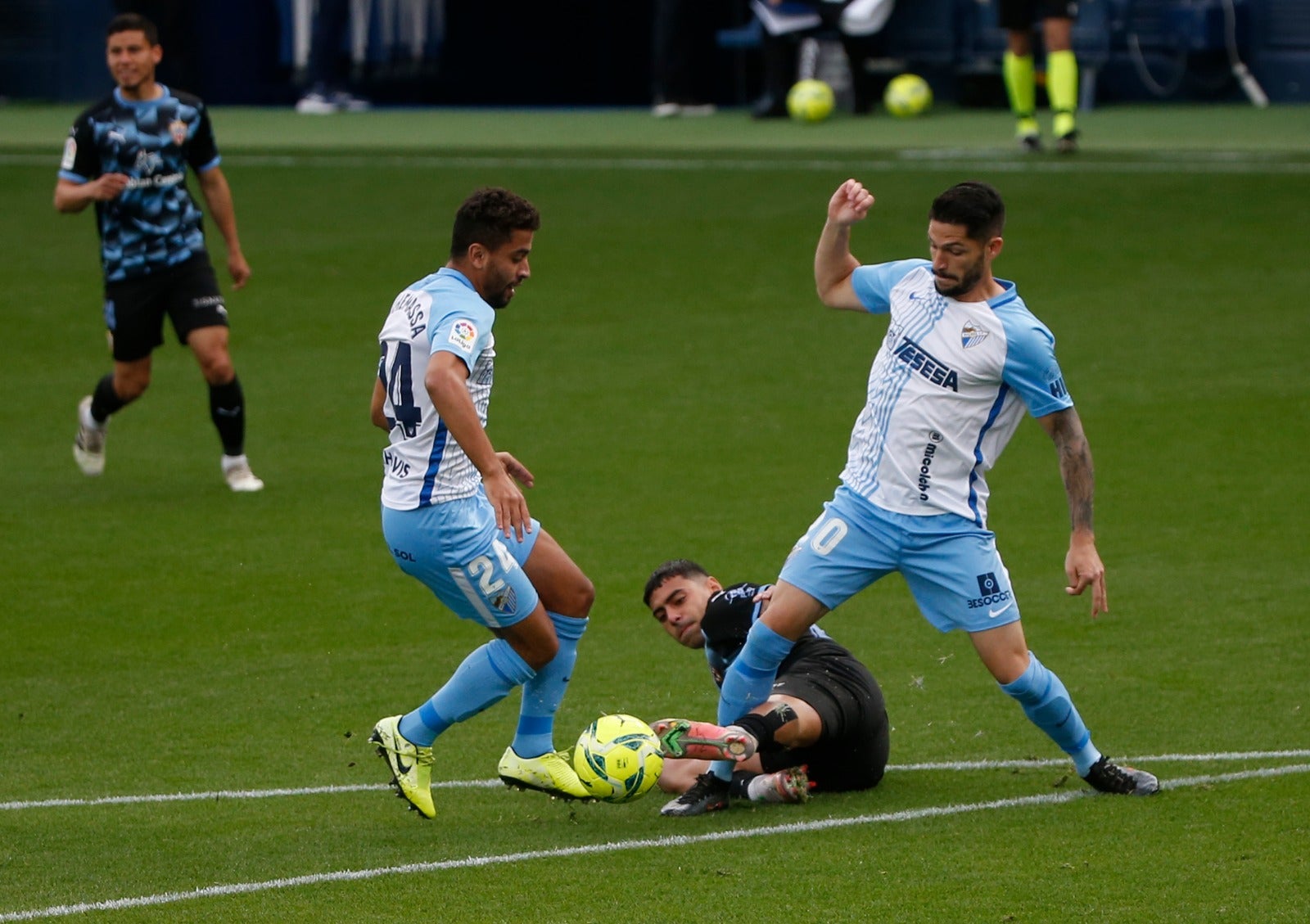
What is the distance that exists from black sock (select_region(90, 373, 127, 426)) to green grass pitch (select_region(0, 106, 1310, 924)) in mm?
493

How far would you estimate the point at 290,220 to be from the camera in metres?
19.0

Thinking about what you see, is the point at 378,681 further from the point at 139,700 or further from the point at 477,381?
the point at 477,381

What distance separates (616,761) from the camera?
616 centimetres

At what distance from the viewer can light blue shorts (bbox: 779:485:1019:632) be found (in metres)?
6.00

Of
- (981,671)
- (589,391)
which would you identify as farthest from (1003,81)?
(981,671)

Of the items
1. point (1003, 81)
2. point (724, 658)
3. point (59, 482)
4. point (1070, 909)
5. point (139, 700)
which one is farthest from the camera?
point (1003, 81)

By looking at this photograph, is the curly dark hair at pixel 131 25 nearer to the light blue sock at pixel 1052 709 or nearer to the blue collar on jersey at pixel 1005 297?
the blue collar on jersey at pixel 1005 297

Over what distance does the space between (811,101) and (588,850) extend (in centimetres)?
1835

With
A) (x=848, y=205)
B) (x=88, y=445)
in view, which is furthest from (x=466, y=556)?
(x=88, y=445)

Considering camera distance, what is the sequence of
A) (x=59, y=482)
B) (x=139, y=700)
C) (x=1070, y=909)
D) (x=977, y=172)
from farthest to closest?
(x=977, y=172) → (x=59, y=482) → (x=139, y=700) → (x=1070, y=909)

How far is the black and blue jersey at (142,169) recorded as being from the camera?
1038 centimetres

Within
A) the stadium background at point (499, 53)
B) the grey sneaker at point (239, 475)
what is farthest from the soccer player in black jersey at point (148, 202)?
the stadium background at point (499, 53)

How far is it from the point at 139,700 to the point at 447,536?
2401 millimetres

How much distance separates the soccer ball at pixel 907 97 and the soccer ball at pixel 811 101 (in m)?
0.87
